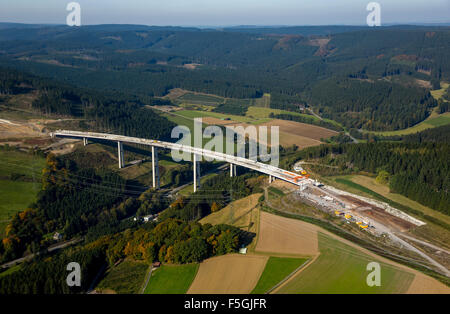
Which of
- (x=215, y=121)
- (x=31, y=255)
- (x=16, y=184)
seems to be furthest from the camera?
(x=215, y=121)

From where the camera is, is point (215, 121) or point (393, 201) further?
point (215, 121)

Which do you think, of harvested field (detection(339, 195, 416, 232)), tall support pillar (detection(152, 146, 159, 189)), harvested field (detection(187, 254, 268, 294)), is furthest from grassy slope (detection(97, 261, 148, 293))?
tall support pillar (detection(152, 146, 159, 189))

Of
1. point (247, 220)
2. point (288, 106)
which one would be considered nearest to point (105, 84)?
point (288, 106)

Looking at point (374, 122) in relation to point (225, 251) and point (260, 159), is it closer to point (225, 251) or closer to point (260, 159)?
point (260, 159)

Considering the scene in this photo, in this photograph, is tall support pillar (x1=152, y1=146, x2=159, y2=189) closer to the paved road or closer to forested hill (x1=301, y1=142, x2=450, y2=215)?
the paved road

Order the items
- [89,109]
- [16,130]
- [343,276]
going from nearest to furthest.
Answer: [343,276]
[16,130]
[89,109]

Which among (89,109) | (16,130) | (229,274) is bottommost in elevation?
(229,274)

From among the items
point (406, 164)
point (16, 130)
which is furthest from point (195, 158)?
point (16, 130)

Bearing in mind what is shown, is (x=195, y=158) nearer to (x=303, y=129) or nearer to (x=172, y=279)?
(x=172, y=279)
